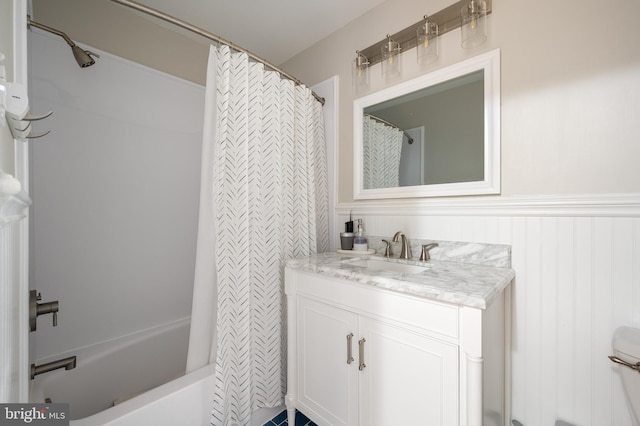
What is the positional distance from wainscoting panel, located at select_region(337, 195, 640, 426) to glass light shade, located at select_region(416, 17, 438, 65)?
2.85 feet

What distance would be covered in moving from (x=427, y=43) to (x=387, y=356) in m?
1.54

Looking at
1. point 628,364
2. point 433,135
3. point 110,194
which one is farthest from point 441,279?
point 110,194

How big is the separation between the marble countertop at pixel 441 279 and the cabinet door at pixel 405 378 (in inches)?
6.6

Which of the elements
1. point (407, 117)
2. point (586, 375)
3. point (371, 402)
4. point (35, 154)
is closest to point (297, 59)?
point (407, 117)

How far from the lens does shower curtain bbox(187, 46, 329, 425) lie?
118 centimetres

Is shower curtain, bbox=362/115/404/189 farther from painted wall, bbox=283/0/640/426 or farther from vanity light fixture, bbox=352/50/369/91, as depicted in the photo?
painted wall, bbox=283/0/640/426

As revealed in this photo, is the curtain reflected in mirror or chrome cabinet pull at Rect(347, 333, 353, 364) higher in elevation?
the curtain reflected in mirror

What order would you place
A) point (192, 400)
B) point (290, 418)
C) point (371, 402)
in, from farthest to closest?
point (290, 418) < point (192, 400) < point (371, 402)

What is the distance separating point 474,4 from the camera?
1.17m

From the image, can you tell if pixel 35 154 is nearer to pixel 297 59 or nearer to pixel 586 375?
pixel 297 59

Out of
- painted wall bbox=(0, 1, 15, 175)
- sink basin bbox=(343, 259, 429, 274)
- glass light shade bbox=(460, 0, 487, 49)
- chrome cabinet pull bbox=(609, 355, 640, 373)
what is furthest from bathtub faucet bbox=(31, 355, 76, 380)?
glass light shade bbox=(460, 0, 487, 49)

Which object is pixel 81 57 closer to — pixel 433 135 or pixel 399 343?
pixel 433 135

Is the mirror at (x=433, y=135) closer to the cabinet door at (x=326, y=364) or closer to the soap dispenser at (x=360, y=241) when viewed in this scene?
the soap dispenser at (x=360, y=241)

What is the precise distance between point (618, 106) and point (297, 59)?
6.54 ft
